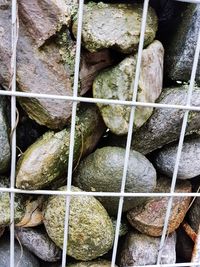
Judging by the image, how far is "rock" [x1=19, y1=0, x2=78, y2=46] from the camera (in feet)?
2.44

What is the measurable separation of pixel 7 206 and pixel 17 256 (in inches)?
5.8

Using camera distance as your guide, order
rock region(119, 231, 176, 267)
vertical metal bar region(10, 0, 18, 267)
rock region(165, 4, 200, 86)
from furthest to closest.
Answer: rock region(119, 231, 176, 267) → rock region(165, 4, 200, 86) → vertical metal bar region(10, 0, 18, 267)

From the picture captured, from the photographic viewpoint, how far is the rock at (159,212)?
0.94m

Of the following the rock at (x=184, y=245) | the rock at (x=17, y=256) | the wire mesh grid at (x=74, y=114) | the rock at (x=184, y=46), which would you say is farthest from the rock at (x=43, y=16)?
the rock at (x=184, y=245)

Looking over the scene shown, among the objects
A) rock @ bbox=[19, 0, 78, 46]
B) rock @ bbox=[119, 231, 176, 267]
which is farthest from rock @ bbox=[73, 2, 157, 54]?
rock @ bbox=[119, 231, 176, 267]

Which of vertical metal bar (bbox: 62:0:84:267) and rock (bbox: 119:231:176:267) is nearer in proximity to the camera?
vertical metal bar (bbox: 62:0:84:267)

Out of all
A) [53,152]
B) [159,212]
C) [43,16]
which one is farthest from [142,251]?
[43,16]

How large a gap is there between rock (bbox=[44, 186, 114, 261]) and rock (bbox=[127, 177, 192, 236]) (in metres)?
0.09

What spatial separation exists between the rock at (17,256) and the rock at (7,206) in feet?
0.33

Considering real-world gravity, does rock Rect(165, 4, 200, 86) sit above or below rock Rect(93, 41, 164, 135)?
above

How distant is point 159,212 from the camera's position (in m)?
0.95

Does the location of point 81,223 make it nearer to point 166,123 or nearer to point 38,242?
point 38,242

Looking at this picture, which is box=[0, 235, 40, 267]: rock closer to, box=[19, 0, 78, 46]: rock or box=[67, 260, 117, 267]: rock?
box=[67, 260, 117, 267]: rock

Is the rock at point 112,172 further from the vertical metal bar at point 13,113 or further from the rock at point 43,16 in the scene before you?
the rock at point 43,16
